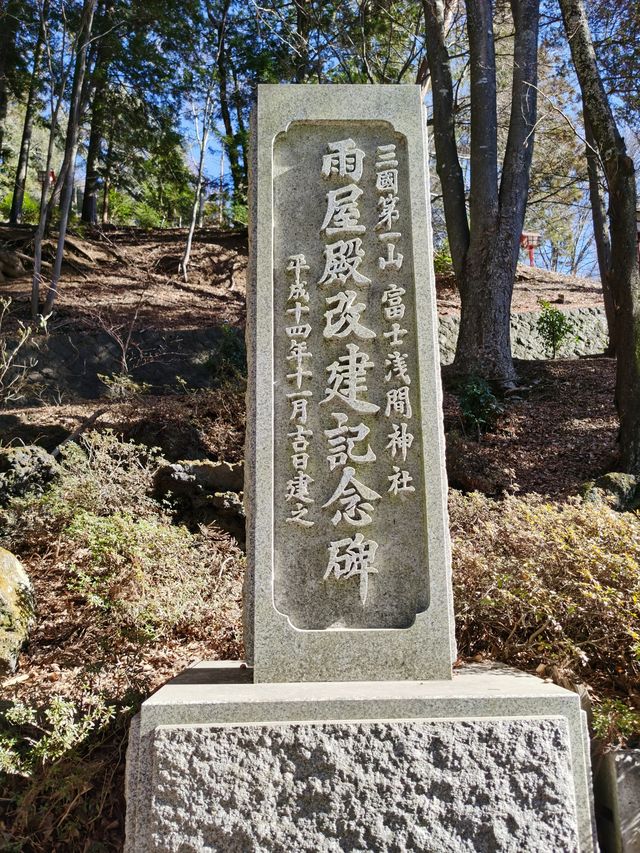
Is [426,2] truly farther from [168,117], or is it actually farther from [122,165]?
[122,165]

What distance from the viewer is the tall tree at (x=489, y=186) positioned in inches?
330

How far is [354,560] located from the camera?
10.2 ft

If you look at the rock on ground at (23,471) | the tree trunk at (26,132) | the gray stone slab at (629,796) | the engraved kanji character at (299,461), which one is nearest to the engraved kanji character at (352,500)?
the engraved kanji character at (299,461)

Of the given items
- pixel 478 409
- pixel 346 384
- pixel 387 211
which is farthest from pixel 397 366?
pixel 478 409

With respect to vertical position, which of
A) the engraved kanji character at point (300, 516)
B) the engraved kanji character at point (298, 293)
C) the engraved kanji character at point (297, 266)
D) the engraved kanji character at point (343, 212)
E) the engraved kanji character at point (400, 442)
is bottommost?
the engraved kanji character at point (300, 516)

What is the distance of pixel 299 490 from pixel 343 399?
48 cm

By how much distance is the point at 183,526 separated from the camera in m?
5.74

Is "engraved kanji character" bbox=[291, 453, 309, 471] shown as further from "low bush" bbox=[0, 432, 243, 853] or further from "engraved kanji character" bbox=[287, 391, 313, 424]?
"low bush" bbox=[0, 432, 243, 853]

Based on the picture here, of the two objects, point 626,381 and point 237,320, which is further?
point 237,320

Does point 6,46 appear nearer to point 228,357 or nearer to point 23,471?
point 228,357

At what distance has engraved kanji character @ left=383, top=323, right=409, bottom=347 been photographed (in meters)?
3.29

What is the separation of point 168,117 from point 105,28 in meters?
2.37

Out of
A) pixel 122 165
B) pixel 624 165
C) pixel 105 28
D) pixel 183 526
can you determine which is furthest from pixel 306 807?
pixel 122 165

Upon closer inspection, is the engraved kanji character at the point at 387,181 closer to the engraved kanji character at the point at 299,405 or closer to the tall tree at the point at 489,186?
the engraved kanji character at the point at 299,405
